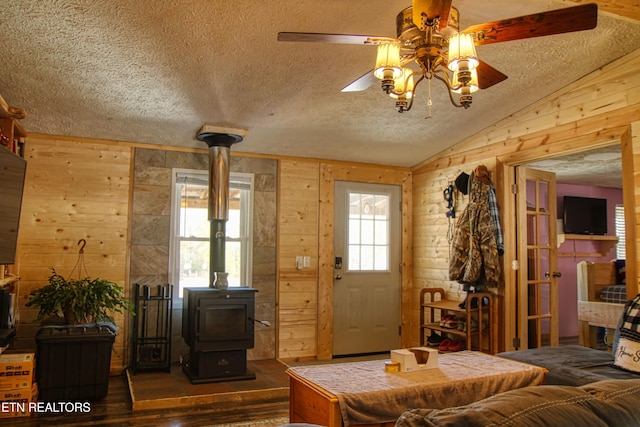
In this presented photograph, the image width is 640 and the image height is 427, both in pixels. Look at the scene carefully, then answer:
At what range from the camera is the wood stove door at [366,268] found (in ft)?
19.0

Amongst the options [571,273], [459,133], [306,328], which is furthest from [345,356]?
[571,273]

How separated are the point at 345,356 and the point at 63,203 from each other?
11.1 feet

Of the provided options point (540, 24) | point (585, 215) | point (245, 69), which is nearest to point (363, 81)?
point (540, 24)

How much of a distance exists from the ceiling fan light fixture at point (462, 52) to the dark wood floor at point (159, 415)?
278 centimetres

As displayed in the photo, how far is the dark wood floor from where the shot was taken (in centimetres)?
352

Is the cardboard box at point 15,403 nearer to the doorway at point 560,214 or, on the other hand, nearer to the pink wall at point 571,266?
the doorway at point 560,214

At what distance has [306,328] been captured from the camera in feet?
18.4

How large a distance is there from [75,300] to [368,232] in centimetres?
323

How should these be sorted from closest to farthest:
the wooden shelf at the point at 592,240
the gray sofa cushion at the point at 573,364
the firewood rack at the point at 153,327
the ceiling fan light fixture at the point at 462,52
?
the ceiling fan light fixture at the point at 462,52 → the gray sofa cushion at the point at 573,364 → the firewood rack at the point at 153,327 → the wooden shelf at the point at 592,240

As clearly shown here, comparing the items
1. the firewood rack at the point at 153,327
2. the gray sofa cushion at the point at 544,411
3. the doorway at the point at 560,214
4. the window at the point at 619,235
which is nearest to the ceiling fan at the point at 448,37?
the gray sofa cushion at the point at 544,411

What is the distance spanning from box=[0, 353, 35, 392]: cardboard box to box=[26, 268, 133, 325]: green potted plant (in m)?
0.46

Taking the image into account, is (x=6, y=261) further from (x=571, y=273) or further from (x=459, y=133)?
(x=571, y=273)


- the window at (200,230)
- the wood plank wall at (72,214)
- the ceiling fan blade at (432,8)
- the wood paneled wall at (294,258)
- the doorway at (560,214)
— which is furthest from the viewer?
the doorway at (560,214)

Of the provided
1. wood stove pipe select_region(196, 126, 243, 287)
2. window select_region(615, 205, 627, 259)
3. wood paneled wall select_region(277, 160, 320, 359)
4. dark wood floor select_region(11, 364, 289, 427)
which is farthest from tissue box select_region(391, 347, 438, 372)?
window select_region(615, 205, 627, 259)
